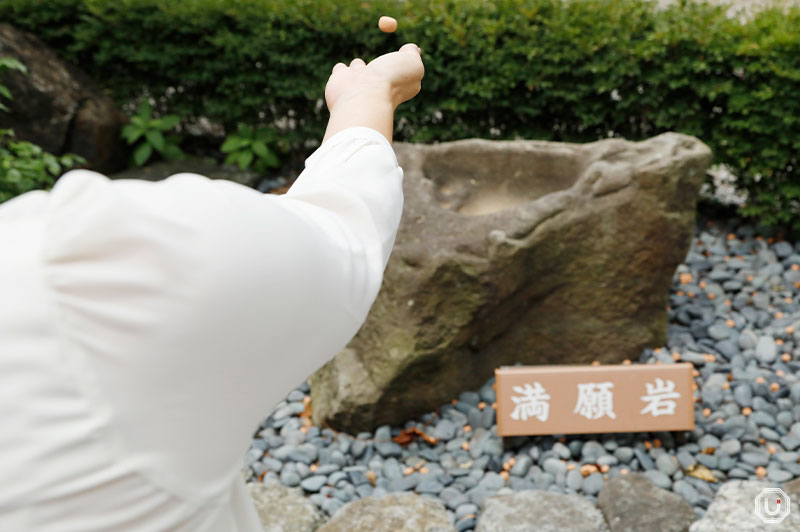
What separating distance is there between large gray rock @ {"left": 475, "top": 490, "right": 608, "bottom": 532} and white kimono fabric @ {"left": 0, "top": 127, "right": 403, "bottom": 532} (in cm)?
220

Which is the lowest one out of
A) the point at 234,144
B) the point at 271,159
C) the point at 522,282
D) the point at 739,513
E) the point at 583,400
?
the point at 739,513

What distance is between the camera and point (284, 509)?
2.92 m

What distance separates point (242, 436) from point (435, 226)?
2615 mm

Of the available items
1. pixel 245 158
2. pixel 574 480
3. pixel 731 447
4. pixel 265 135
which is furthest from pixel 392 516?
pixel 265 135

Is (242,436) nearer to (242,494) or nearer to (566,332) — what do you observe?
(242,494)

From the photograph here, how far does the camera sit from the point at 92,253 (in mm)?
605

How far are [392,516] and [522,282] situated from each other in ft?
3.74

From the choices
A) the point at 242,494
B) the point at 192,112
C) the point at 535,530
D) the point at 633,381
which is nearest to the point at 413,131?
the point at 192,112

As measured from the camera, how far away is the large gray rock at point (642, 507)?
2.71 meters

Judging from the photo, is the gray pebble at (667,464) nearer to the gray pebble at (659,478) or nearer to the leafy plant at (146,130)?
the gray pebble at (659,478)

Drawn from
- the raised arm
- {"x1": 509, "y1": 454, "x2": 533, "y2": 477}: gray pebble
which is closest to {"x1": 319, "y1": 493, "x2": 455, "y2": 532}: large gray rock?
{"x1": 509, "y1": 454, "x2": 533, "y2": 477}: gray pebble

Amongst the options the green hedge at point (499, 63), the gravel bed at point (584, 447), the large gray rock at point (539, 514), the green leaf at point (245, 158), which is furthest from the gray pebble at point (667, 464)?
the green leaf at point (245, 158)

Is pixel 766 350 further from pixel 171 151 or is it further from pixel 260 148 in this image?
pixel 171 151

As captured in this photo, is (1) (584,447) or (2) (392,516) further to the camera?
(1) (584,447)
